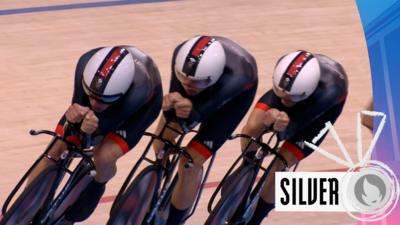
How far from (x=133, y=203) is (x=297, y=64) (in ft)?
3.63

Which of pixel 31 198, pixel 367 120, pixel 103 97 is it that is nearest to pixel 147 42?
pixel 367 120

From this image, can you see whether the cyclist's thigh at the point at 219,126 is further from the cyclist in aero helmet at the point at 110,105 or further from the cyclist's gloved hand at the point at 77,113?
the cyclist's gloved hand at the point at 77,113

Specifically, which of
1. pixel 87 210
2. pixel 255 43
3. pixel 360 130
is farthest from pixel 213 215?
→ pixel 255 43

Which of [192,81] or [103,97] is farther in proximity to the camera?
[192,81]

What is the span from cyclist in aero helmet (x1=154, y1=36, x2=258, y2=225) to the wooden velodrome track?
1.11 meters

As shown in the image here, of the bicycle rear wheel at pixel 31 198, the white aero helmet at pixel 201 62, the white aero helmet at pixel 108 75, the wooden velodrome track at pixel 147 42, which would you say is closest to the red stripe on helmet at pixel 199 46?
the white aero helmet at pixel 201 62

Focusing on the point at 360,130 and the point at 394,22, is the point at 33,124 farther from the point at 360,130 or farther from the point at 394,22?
the point at 394,22

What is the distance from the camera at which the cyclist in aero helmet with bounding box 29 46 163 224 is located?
550 centimetres

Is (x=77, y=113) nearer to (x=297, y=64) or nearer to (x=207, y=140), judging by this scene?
(x=207, y=140)

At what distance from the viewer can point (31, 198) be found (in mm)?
5500

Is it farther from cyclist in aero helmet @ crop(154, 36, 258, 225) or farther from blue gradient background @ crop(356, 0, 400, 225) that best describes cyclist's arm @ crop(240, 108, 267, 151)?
blue gradient background @ crop(356, 0, 400, 225)

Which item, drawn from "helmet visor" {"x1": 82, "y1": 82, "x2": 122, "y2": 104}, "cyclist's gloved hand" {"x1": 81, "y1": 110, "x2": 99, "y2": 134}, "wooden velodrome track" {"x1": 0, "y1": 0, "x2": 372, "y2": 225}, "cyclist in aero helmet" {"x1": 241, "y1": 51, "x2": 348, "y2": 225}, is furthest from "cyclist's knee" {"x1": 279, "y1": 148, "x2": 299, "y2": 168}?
"cyclist's gloved hand" {"x1": 81, "y1": 110, "x2": 99, "y2": 134}

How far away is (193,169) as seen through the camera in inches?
237

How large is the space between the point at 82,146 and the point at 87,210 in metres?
0.60
